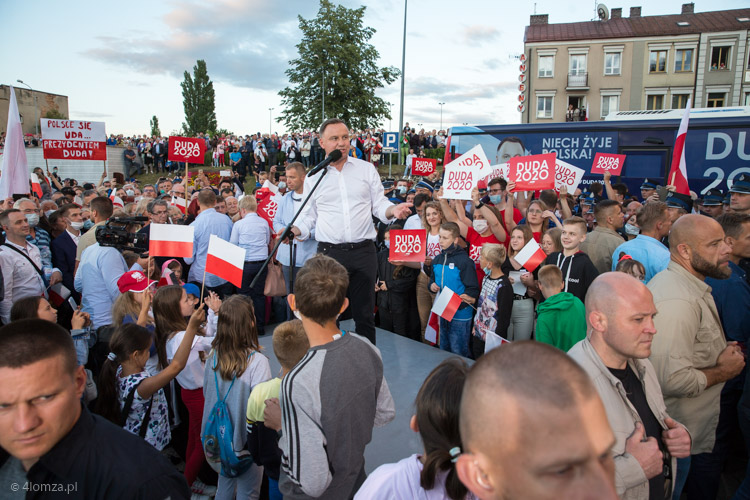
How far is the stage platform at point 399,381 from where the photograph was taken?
3572mm

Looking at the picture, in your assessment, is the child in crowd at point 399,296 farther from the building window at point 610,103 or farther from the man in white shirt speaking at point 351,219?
the building window at point 610,103

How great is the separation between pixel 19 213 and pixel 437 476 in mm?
5295

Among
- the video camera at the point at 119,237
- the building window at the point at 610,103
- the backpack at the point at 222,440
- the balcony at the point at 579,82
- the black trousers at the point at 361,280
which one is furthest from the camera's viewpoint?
the building window at the point at 610,103

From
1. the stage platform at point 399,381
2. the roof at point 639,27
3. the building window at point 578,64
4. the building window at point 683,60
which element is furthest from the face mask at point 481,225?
the building window at point 683,60

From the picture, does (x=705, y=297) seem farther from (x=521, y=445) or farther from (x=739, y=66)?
(x=739, y=66)

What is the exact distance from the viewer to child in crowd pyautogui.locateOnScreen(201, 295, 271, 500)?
2.99 meters

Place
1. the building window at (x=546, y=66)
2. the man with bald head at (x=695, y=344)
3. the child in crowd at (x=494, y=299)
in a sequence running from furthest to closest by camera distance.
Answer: the building window at (x=546, y=66), the child in crowd at (x=494, y=299), the man with bald head at (x=695, y=344)

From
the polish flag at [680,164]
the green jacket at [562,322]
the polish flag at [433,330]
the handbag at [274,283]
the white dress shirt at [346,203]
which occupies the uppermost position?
the polish flag at [680,164]

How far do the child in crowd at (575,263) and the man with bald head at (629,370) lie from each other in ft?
8.20

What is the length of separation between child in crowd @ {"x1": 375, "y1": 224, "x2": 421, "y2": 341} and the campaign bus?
681cm

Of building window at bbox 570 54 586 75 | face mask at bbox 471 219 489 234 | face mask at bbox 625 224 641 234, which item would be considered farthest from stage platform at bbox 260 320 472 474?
building window at bbox 570 54 586 75

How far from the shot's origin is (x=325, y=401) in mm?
2043

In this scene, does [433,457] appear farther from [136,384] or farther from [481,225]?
[481,225]

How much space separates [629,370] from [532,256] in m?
2.92
